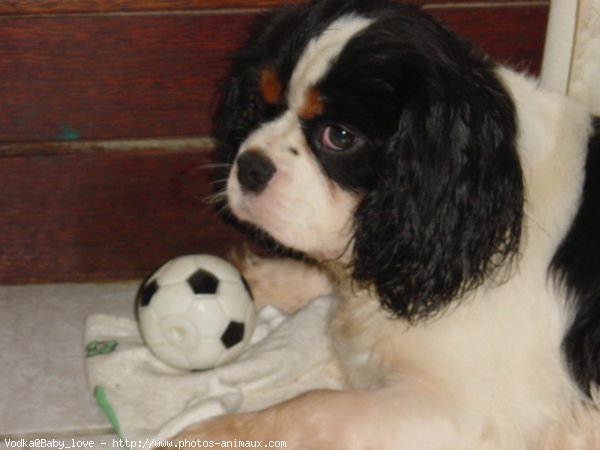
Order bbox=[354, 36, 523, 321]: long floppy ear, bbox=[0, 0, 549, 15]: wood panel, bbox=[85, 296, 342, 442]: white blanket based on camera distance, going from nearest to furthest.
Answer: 1. bbox=[354, 36, 523, 321]: long floppy ear
2. bbox=[85, 296, 342, 442]: white blanket
3. bbox=[0, 0, 549, 15]: wood panel

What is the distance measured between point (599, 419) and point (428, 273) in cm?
40

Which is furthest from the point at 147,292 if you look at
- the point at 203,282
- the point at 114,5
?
the point at 114,5

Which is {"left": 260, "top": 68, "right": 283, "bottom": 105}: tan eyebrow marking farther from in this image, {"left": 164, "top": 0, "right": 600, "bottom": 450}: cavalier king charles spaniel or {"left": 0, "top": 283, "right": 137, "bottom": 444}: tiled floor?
{"left": 0, "top": 283, "right": 137, "bottom": 444}: tiled floor

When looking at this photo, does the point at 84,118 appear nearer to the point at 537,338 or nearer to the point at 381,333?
the point at 381,333

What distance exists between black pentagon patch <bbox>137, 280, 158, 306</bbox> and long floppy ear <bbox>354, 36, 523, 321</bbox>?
0.49 m

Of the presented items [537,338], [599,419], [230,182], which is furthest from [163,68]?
[599,419]

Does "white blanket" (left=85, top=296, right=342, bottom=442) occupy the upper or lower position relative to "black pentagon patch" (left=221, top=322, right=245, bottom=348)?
lower

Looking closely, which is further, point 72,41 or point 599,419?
point 72,41

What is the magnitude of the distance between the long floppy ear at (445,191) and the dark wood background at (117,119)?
0.70 m

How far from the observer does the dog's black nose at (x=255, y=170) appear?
5.64 feet

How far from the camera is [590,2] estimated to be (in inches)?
78.9

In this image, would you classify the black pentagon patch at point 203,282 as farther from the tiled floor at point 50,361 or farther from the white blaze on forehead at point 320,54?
the white blaze on forehead at point 320,54

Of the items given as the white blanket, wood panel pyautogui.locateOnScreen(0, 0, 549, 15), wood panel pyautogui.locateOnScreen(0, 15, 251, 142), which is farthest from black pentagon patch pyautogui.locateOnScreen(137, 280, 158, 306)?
wood panel pyautogui.locateOnScreen(0, 0, 549, 15)

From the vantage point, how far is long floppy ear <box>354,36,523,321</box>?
1.64 meters
